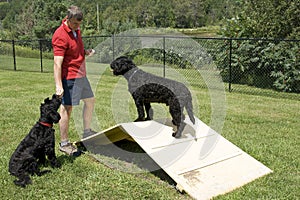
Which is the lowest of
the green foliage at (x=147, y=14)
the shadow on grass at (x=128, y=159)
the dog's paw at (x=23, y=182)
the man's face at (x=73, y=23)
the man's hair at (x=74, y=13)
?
the shadow on grass at (x=128, y=159)

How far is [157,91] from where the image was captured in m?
4.12

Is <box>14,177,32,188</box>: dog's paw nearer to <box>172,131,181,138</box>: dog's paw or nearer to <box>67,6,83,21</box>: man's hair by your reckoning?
<box>172,131,181,138</box>: dog's paw

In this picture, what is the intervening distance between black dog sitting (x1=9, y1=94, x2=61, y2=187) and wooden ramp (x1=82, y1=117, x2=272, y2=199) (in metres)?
0.78

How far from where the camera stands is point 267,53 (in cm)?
1105

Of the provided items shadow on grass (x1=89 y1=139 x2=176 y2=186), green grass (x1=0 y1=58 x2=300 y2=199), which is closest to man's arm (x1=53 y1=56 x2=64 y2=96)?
green grass (x1=0 y1=58 x2=300 y2=199)

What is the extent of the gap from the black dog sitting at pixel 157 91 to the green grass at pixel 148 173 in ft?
2.89

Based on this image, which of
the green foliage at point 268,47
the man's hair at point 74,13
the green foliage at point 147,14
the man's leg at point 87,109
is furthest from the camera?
the green foliage at point 147,14

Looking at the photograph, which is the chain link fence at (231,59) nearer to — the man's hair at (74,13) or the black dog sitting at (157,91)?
the black dog sitting at (157,91)

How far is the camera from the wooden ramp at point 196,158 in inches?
142

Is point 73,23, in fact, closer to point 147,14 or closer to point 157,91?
point 157,91

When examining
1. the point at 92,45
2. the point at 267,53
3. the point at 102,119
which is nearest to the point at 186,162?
the point at 102,119

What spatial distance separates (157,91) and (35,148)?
168 centimetres

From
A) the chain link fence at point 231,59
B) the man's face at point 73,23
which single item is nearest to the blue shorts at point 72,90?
the man's face at point 73,23

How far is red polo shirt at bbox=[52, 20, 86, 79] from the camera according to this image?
4.11 m
